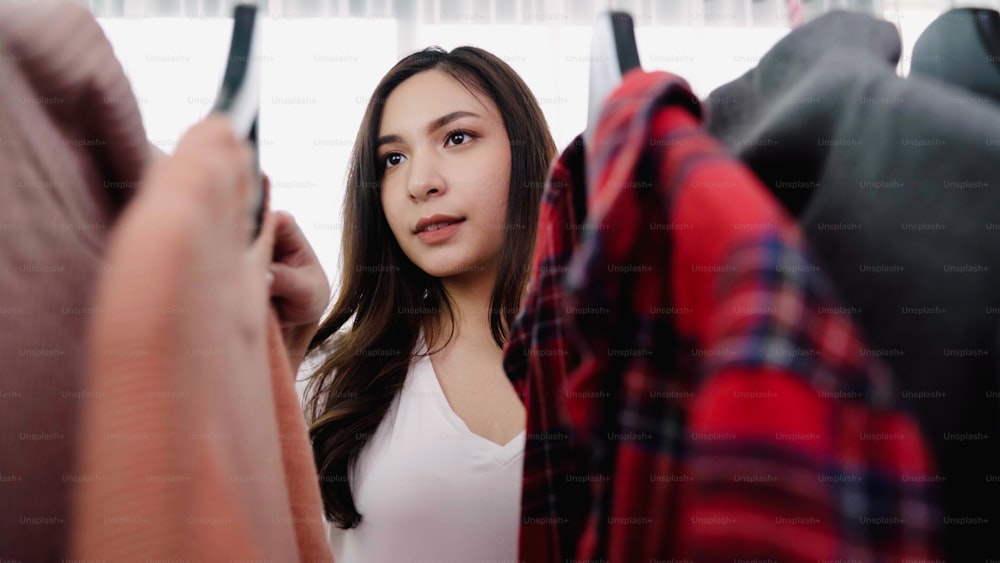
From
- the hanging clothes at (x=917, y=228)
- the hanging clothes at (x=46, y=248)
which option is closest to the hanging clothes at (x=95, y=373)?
the hanging clothes at (x=46, y=248)

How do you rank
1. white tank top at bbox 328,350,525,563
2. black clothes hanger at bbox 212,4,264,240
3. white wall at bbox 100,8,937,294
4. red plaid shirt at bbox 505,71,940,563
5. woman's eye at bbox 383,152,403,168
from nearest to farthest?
1. red plaid shirt at bbox 505,71,940,563
2. black clothes hanger at bbox 212,4,264,240
3. white tank top at bbox 328,350,525,563
4. woman's eye at bbox 383,152,403,168
5. white wall at bbox 100,8,937,294

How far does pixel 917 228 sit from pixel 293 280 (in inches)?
15.6

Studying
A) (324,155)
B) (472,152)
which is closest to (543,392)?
(472,152)

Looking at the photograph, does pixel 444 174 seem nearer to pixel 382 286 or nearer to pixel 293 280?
pixel 382 286

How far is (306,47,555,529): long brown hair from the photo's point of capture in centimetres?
102

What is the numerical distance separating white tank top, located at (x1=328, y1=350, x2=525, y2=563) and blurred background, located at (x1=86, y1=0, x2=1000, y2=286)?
1.62 ft

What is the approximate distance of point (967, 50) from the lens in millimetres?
542

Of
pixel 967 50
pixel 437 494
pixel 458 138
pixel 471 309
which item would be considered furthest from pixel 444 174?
pixel 967 50

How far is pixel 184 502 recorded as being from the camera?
33 cm

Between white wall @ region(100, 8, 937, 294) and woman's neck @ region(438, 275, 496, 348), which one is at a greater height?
white wall @ region(100, 8, 937, 294)

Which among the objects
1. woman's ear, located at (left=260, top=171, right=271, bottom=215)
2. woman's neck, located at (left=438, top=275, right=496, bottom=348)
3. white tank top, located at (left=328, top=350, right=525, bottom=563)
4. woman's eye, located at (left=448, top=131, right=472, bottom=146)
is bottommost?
white tank top, located at (left=328, top=350, right=525, bottom=563)

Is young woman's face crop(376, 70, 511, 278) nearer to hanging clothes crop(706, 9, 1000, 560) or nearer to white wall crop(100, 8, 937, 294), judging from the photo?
white wall crop(100, 8, 937, 294)

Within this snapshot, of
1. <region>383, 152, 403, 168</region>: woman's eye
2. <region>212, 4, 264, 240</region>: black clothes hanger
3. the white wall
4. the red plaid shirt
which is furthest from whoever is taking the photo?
the white wall

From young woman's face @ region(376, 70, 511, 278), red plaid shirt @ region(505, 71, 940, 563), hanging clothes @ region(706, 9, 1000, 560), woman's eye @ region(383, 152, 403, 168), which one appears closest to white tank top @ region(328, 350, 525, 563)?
young woman's face @ region(376, 70, 511, 278)
